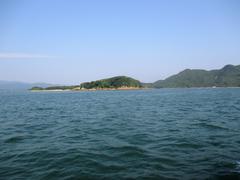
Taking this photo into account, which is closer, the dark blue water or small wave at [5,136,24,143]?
the dark blue water

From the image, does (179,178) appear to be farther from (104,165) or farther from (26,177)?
(26,177)

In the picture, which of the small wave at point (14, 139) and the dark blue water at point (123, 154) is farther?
the small wave at point (14, 139)

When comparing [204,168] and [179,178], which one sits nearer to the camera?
[179,178]

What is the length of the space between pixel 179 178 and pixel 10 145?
12.3 meters

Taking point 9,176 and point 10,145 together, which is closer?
point 9,176

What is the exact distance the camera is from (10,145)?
16.9 m

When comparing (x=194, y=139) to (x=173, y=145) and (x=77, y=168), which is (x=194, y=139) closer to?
(x=173, y=145)

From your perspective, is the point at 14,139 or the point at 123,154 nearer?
the point at 123,154

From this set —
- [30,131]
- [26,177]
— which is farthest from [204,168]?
[30,131]

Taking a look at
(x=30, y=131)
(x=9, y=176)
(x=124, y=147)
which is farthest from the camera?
(x=30, y=131)

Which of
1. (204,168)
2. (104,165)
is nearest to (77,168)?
(104,165)

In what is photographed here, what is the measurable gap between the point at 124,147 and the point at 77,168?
430 cm

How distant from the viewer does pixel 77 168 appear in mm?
11812

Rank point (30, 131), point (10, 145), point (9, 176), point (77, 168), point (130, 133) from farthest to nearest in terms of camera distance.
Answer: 1. point (30, 131)
2. point (130, 133)
3. point (10, 145)
4. point (77, 168)
5. point (9, 176)
